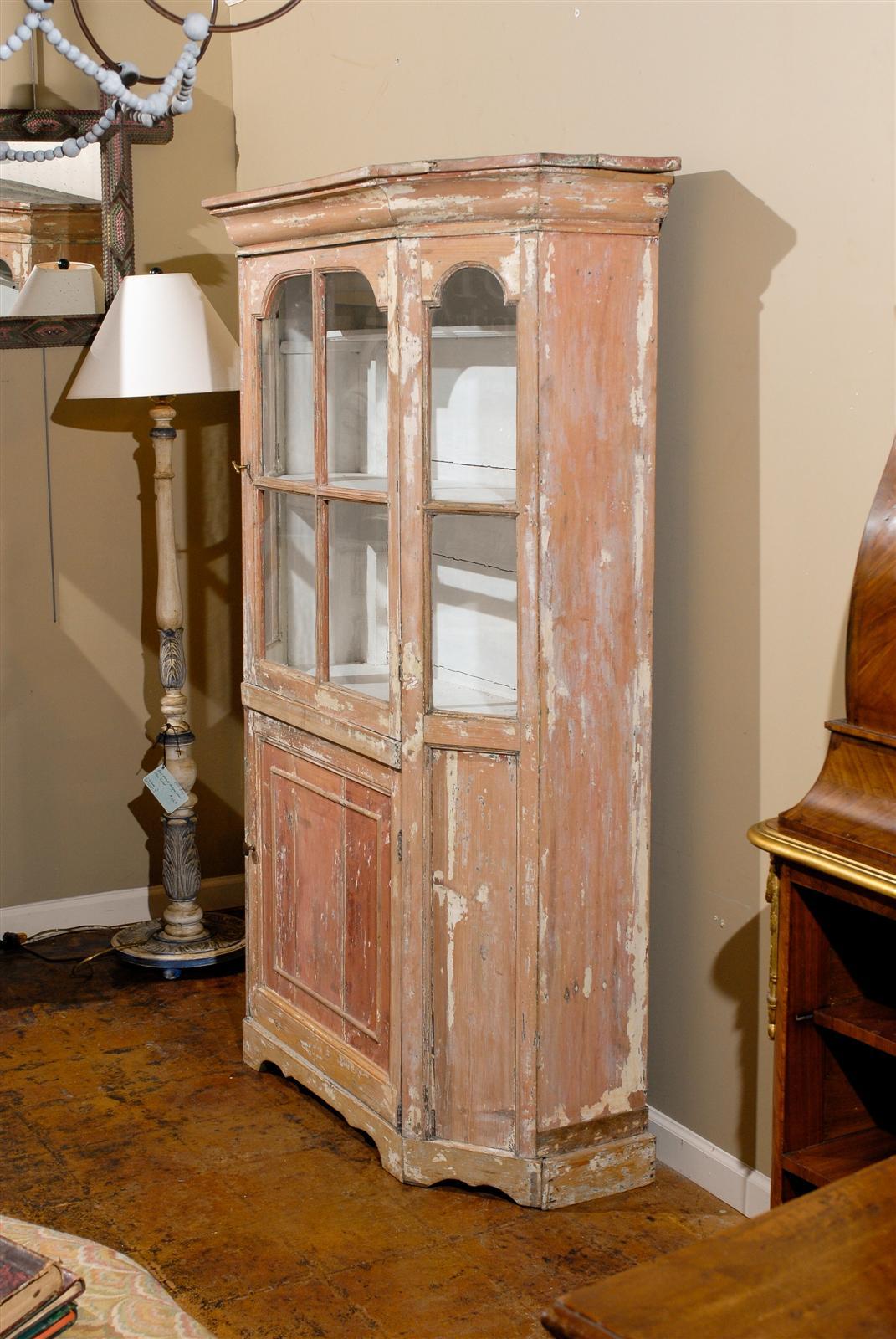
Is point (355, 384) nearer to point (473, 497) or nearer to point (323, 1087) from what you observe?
point (473, 497)

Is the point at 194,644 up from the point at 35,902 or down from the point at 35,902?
up

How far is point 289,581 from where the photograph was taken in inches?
128

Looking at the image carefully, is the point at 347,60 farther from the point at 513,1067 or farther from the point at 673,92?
the point at 513,1067

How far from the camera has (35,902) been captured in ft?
14.3

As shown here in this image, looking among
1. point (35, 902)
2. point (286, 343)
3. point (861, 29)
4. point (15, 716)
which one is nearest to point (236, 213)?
point (286, 343)

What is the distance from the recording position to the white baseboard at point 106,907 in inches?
170

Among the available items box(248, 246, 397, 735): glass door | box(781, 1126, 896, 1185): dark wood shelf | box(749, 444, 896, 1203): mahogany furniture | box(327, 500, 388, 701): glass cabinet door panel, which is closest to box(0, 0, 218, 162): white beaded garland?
box(248, 246, 397, 735): glass door

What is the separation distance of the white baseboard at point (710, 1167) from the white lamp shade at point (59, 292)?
8.79 ft

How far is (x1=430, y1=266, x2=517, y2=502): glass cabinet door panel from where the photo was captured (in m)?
2.65

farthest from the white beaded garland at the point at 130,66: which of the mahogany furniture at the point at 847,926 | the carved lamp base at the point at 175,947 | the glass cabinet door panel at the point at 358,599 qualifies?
the carved lamp base at the point at 175,947

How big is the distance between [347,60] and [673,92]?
1332 mm

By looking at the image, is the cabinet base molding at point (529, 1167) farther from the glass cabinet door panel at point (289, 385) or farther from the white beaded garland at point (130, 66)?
the white beaded garland at point (130, 66)

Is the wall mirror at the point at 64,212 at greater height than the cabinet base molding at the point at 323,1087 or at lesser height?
greater

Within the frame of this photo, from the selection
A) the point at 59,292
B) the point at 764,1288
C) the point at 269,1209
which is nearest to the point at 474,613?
the point at 269,1209
